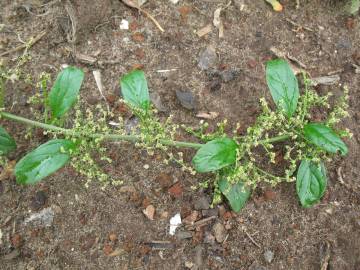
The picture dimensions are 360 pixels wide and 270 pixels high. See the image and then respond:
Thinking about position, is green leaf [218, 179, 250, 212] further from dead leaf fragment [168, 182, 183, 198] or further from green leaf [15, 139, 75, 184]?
green leaf [15, 139, 75, 184]

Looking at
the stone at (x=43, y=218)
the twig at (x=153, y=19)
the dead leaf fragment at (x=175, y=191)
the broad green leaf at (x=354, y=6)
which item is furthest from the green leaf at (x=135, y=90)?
the broad green leaf at (x=354, y=6)

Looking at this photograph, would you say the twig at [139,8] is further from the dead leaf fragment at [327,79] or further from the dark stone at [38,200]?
the dark stone at [38,200]

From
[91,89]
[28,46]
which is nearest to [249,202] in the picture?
[91,89]

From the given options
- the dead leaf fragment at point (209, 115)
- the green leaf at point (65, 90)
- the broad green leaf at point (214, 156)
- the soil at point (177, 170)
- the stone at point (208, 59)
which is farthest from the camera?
the stone at point (208, 59)

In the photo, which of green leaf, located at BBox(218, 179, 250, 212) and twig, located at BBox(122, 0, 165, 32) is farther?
twig, located at BBox(122, 0, 165, 32)

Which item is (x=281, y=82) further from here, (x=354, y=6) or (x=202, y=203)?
(x=354, y=6)

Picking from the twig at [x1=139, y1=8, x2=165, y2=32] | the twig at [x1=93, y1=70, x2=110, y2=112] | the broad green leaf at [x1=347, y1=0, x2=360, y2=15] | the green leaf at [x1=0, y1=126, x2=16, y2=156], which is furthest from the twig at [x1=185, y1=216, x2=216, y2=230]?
the broad green leaf at [x1=347, y1=0, x2=360, y2=15]

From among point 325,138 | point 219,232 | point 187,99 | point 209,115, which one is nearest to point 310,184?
point 325,138
